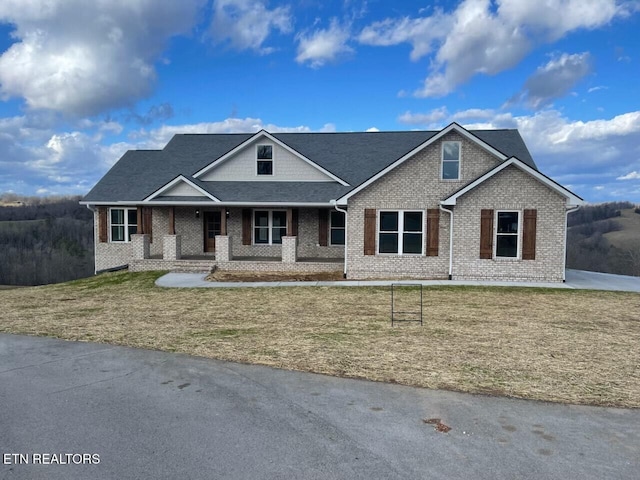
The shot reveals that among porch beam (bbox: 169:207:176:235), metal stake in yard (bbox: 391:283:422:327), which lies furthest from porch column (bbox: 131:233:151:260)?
metal stake in yard (bbox: 391:283:422:327)

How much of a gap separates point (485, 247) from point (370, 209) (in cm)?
433

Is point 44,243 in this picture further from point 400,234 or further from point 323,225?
point 400,234

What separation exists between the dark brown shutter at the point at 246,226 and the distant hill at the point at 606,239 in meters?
35.1

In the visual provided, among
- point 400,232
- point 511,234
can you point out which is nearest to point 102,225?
point 400,232

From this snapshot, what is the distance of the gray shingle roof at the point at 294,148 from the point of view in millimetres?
20047

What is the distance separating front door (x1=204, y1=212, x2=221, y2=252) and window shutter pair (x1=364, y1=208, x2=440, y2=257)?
7754 mm

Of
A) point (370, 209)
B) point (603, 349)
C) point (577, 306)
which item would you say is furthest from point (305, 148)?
point (603, 349)

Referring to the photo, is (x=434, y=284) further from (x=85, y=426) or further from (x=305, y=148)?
(x=85, y=426)

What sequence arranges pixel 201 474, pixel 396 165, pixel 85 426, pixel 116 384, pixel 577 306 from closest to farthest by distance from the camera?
pixel 201 474 → pixel 85 426 → pixel 116 384 → pixel 577 306 → pixel 396 165

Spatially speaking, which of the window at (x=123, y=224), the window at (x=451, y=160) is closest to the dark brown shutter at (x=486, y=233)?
the window at (x=451, y=160)

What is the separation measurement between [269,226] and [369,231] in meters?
5.63

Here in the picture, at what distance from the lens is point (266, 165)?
68.7 ft

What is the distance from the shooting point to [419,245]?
17328 mm

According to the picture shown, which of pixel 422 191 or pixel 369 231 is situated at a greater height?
pixel 422 191
